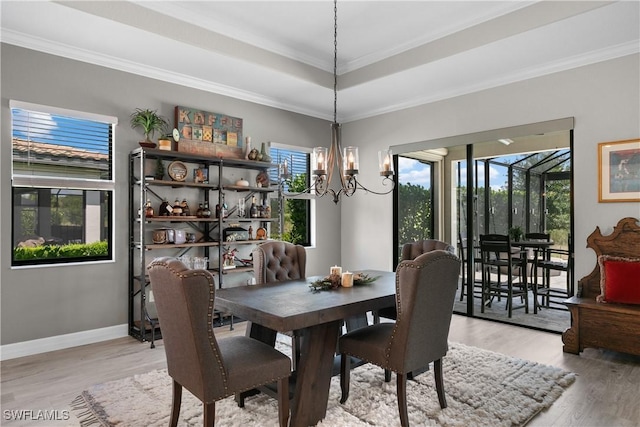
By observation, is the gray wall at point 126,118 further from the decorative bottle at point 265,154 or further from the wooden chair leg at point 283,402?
the wooden chair leg at point 283,402

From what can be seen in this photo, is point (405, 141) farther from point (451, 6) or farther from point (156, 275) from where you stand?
point (156, 275)

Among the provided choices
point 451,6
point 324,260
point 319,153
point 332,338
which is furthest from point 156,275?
point 324,260

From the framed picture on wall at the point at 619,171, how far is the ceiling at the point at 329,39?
0.87 metres

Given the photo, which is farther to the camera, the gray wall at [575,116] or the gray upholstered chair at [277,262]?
the gray wall at [575,116]

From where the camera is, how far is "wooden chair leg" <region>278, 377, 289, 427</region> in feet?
7.11

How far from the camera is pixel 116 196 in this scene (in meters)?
4.08

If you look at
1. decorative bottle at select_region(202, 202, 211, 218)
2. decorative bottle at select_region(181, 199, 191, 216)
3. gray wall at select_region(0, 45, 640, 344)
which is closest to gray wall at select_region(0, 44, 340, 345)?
gray wall at select_region(0, 45, 640, 344)

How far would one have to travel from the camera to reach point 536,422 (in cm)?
241

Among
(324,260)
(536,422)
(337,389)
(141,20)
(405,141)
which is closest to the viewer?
(536,422)

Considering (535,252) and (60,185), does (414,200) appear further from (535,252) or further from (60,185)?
(60,185)

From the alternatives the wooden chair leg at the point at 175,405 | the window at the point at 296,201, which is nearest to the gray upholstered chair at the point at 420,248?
the wooden chair leg at the point at 175,405

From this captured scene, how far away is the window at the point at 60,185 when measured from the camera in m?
3.59

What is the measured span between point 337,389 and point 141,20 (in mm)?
3340

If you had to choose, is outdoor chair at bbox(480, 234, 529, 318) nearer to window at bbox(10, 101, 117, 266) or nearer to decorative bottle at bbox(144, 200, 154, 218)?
decorative bottle at bbox(144, 200, 154, 218)
